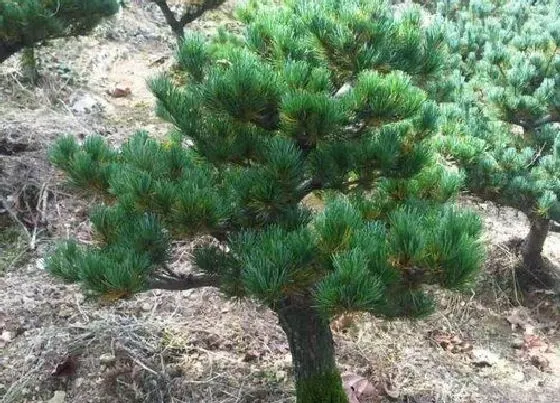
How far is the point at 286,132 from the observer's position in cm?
165

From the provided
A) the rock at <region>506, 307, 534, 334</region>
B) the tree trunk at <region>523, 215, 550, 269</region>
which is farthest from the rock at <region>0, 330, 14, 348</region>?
the tree trunk at <region>523, 215, 550, 269</region>

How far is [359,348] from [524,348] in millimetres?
1033

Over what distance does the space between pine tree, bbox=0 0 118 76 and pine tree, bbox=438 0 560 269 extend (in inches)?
67.6

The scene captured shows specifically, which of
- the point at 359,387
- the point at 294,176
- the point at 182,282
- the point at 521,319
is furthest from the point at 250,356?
the point at 521,319

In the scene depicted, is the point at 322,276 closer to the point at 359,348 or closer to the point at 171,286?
the point at 171,286

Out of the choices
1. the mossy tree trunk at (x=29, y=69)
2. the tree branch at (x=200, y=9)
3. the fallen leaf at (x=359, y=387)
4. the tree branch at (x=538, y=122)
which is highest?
the tree branch at (x=200, y=9)

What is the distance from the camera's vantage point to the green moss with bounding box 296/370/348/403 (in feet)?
6.66

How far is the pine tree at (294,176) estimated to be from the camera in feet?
4.79

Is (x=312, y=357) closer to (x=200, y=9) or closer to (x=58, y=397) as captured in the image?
(x=58, y=397)

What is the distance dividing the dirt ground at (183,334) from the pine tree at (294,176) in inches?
15.5

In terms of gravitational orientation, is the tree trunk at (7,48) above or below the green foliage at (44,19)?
below

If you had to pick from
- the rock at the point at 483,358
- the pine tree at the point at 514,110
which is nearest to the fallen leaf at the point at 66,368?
the pine tree at the point at 514,110

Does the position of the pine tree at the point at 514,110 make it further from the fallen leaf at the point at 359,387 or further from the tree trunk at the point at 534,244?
the fallen leaf at the point at 359,387

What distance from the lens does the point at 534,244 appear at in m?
3.67
